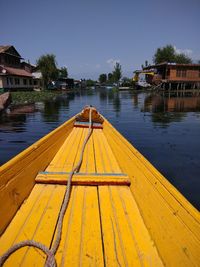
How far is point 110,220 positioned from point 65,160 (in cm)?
221

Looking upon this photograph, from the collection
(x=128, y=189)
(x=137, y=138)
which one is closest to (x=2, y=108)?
(x=137, y=138)

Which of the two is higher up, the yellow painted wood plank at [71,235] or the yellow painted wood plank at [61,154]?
the yellow painted wood plank at [61,154]

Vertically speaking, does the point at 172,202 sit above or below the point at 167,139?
above

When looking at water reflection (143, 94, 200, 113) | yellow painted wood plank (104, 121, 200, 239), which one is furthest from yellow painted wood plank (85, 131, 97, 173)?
water reflection (143, 94, 200, 113)

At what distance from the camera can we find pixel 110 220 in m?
2.45

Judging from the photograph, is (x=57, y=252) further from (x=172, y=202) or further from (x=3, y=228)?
(x=172, y=202)

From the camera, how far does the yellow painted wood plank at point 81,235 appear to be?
1.89 metres

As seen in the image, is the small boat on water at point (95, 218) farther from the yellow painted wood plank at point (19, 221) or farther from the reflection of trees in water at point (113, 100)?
the reflection of trees in water at point (113, 100)

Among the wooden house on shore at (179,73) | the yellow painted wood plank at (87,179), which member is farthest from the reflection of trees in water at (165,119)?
the wooden house on shore at (179,73)

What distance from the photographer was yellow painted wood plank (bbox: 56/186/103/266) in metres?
1.89

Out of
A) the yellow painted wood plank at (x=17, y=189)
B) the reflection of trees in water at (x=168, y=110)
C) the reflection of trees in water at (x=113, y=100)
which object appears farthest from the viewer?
the reflection of trees in water at (x=113, y=100)

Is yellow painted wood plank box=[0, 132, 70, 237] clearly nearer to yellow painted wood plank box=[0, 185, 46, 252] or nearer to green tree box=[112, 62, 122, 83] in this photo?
yellow painted wood plank box=[0, 185, 46, 252]

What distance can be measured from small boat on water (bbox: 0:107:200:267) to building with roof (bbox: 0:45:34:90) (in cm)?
3492

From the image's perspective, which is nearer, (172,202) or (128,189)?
(172,202)
